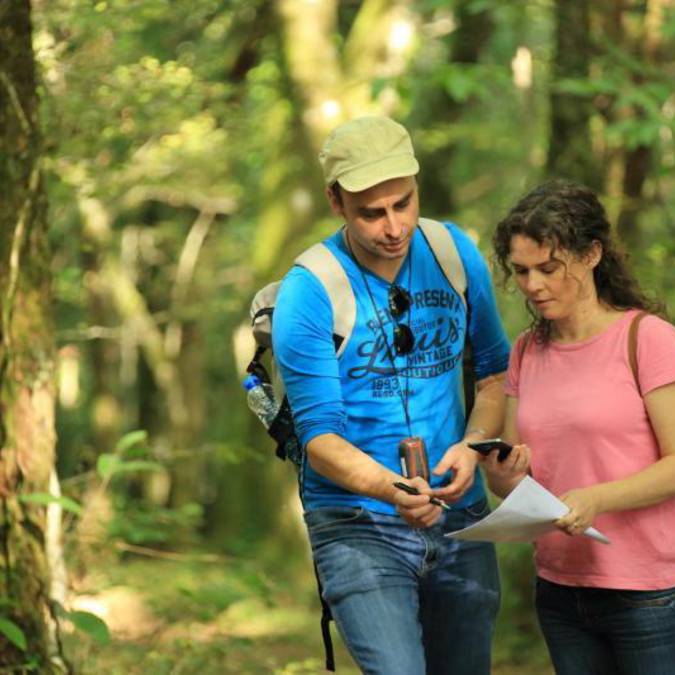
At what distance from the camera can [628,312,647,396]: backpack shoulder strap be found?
3657 mm

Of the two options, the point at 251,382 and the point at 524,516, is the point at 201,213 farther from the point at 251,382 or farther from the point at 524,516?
the point at 524,516

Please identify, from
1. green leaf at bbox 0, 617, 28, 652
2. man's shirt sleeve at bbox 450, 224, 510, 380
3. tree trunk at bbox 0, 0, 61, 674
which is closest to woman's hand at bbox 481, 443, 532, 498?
man's shirt sleeve at bbox 450, 224, 510, 380

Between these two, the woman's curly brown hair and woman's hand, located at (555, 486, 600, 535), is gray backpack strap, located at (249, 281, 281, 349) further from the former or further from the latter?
woman's hand, located at (555, 486, 600, 535)

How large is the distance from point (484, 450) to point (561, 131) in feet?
18.3

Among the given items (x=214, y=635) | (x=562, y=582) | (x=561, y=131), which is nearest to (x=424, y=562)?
(x=562, y=582)

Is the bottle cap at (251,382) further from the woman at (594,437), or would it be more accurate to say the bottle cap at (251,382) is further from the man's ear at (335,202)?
the woman at (594,437)

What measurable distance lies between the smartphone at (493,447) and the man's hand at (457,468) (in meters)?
0.08

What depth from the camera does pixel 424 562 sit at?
13.0ft

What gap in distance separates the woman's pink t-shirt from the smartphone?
138mm

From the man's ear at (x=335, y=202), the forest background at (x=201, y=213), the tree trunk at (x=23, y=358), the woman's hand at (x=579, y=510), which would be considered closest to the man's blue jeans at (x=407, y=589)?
the woman's hand at (x=579, y=510)

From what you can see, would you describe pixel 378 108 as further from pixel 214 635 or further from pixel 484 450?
pixel 484 450

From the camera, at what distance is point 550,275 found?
3.73 m

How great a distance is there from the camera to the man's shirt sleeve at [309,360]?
149 inches

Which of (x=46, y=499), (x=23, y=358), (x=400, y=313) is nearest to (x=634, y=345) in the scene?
(x=400, y=313)
